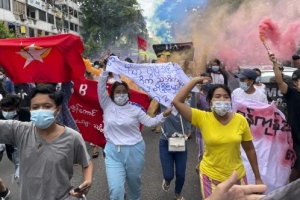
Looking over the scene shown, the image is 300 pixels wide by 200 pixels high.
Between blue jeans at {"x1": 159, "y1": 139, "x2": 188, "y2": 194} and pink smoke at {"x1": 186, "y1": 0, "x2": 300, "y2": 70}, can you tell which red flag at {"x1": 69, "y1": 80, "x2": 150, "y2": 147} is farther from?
pink smoke at {"x1": 186, "y1": 0, "x2": 300, "y2": 70}

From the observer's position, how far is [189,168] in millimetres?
6172

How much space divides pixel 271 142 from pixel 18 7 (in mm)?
38923

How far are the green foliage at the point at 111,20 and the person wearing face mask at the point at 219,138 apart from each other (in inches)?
1854

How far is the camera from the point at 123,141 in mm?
4145

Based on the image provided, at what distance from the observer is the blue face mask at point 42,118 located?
8.60 ft

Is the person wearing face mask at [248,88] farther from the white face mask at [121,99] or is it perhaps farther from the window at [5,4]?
the window at [5,4]

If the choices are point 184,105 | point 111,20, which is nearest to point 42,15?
point 111,20

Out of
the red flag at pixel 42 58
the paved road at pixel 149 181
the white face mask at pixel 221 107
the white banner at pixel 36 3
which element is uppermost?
the white banner at pixel 36 3

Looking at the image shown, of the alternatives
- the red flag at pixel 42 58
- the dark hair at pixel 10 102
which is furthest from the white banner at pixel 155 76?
the dark hair at pixel 10 102

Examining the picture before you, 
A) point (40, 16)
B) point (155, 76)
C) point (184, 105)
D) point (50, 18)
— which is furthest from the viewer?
point (50, 18)

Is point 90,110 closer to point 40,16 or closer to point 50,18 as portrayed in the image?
point 40,16

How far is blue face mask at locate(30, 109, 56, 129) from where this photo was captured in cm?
262

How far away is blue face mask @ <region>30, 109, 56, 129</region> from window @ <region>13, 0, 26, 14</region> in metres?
38.1

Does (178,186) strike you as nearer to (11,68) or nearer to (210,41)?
(11,68)
